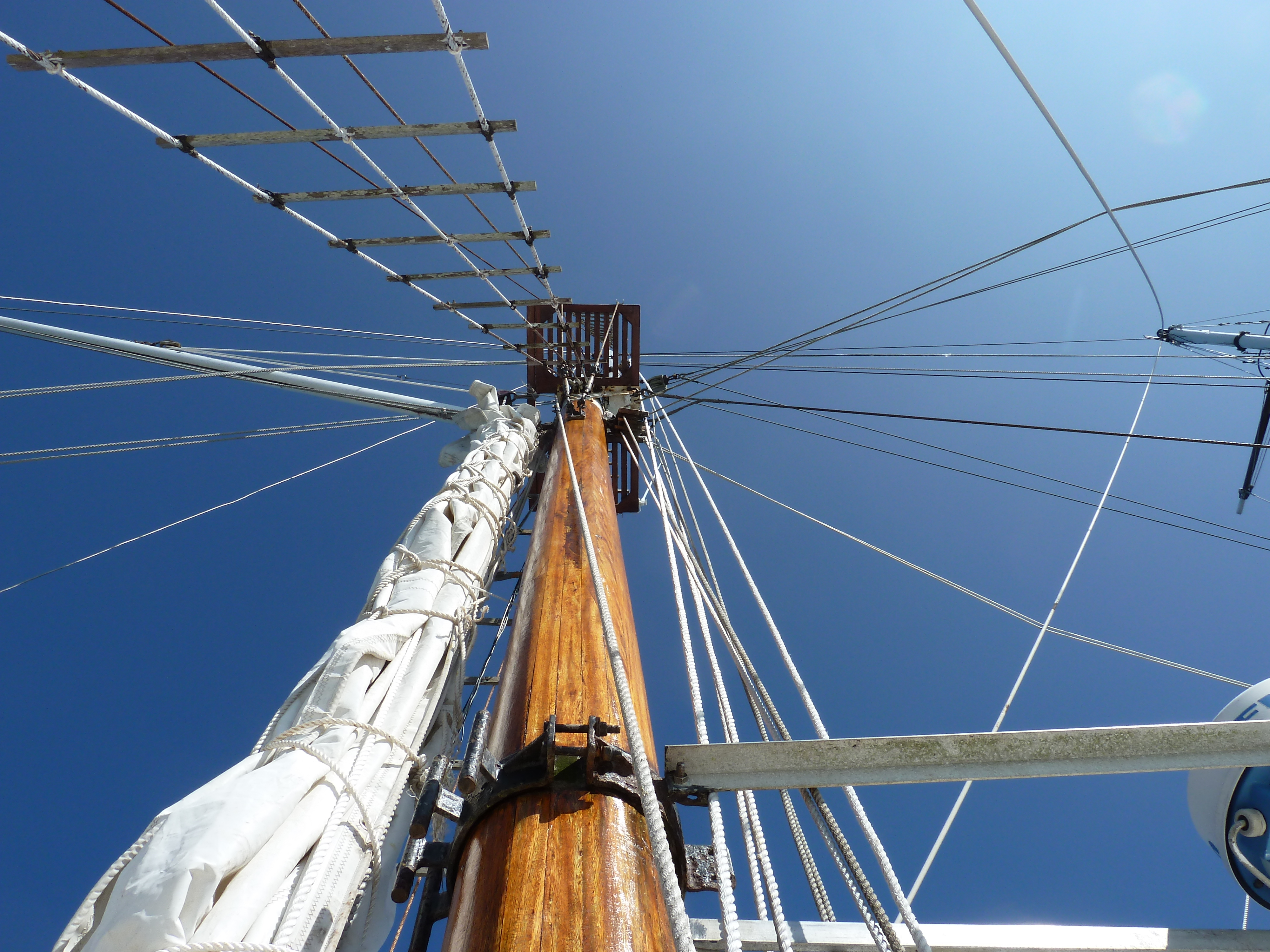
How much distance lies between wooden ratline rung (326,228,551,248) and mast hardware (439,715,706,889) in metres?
4.42

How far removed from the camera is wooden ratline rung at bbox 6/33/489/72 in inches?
110

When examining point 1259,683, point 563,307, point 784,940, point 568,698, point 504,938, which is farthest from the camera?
point 563,307

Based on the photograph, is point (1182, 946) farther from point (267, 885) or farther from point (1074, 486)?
point (1074, 486)

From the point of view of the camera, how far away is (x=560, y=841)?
1393 millimetres

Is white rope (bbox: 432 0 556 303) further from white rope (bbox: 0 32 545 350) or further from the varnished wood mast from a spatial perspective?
the varnished wood mast

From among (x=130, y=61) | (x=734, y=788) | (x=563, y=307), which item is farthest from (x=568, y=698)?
(x=563, y=307)

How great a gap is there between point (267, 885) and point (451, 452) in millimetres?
4417

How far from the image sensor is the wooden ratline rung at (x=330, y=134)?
11.7 feet

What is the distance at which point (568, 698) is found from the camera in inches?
72.2

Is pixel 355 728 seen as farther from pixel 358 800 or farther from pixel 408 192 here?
pixel 408 192

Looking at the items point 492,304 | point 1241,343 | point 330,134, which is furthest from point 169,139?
point 1241,343

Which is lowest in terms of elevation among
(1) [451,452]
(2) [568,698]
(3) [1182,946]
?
(3) [1182,946]

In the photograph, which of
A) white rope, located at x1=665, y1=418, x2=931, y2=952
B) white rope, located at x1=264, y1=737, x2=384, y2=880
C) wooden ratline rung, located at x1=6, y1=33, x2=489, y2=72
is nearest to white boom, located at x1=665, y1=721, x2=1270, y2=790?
white rope, located at x1=665, y1=418, x2=931, y2=952

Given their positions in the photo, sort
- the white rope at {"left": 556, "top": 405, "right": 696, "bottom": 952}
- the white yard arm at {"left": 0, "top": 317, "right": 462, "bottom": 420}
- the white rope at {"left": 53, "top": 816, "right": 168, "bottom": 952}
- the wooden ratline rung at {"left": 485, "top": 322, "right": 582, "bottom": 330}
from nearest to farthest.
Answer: the white rope at {"left": 556, "top": 405, "right": 696, "bottom": 952}, the white rope at {"left": 53, "top": 816, "right": 168, "bottom": 952}, the white yard arm at {"left": 0, "top": 317, "right": 462, "bottom": 420}, the wooden ratline rung at {"left": 485, "top": 322, "right": 582, "bottom": 330}
